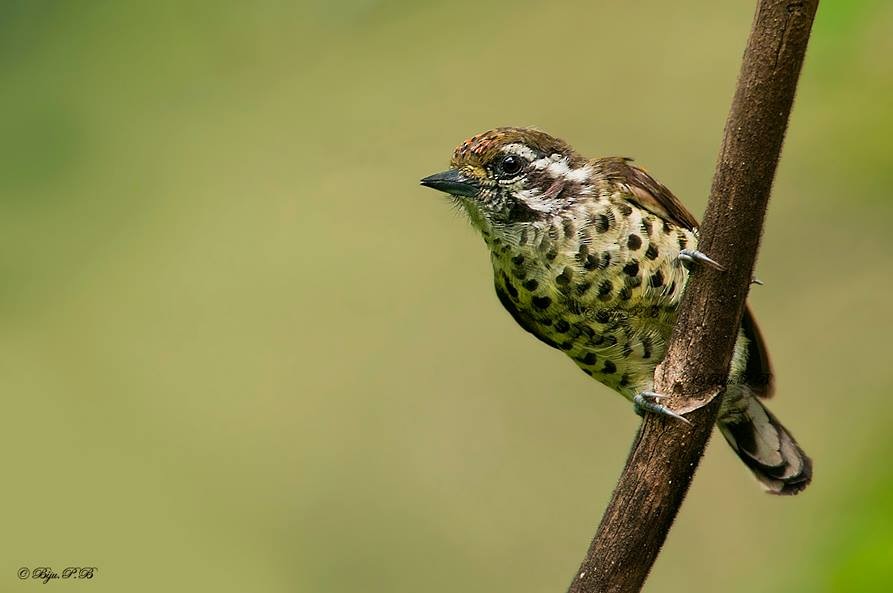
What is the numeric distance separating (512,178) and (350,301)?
115 inches

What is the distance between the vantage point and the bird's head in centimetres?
424

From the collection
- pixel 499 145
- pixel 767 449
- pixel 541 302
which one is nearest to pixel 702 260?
pixel 541 302

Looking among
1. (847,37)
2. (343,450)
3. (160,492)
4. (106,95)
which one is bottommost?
(160,492)

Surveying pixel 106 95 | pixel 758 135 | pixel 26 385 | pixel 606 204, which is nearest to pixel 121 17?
pixel 106 95

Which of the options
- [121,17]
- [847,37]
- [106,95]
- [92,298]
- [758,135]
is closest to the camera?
[758,135]

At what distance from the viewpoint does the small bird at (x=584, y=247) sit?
13.4ft

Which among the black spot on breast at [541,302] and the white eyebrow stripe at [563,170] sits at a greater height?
the white eyebrow stripe at [563,170]

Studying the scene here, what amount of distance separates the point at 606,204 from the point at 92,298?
3.90 m

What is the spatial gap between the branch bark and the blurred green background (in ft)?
5.94

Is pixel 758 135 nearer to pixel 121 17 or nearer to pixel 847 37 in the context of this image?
pixel 847 37

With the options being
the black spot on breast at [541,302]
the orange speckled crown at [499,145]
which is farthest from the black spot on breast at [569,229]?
the orange speckled crown at [499,145]

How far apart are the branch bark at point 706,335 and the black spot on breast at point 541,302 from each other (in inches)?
35.5

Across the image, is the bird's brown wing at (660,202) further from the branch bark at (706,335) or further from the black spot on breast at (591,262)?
the branch bark at (706,335)

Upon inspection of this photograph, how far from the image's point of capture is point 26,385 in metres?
6.67
